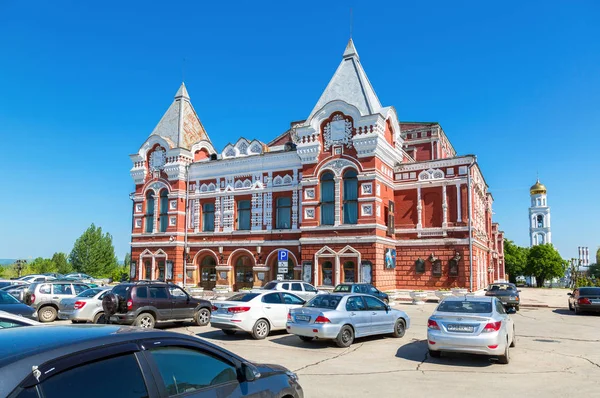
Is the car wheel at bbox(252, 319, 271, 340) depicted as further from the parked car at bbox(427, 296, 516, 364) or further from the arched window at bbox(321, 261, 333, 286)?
the arched window at bbox(321, 261, 333, 286)

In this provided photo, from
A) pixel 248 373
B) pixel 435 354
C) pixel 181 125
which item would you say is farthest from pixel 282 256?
pixel 248 373

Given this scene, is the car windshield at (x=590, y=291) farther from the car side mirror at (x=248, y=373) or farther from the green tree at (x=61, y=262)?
the green tree at (x=61, y=262)

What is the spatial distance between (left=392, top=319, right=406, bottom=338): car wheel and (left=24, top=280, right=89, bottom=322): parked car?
44.0 feet

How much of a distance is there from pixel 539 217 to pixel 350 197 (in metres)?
79.8

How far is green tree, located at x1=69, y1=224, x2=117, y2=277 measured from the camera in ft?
191

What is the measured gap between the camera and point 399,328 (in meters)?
14.7

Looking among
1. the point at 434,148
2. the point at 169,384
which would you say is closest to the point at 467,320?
the point at 169,384

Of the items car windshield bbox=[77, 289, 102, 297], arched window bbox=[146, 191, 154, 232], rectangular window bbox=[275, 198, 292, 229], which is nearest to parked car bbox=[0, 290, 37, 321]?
car windshield bbox=[77, 289, 102, 297]

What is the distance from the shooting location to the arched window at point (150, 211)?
37781 mm

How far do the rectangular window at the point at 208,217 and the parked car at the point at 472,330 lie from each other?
26431mm

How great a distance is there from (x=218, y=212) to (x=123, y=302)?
20797mm

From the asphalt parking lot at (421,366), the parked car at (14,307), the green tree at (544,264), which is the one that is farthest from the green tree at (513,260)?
the parked car at (14,307)

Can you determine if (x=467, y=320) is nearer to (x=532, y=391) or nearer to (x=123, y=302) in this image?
(x=532, y=391)

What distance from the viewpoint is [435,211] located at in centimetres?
3044
